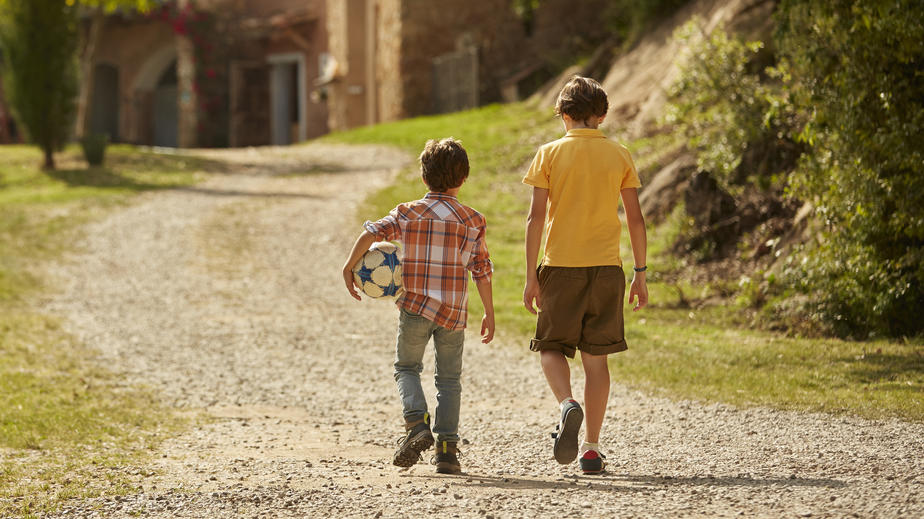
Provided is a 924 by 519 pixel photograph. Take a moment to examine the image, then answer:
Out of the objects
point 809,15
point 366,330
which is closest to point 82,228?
point 366,330

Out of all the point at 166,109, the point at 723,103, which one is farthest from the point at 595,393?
the point at 166,109

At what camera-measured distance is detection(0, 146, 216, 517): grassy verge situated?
478 cm

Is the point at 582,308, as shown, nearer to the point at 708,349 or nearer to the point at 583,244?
the point at 583,244

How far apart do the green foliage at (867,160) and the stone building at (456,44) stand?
14.9 m

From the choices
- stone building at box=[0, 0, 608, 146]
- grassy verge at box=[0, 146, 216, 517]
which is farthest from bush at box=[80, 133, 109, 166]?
grassy verge at box=[0, 146, 216, 517]

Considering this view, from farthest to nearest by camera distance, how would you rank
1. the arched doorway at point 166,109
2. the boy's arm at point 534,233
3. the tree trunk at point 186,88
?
the arched doorway at point 166,109 < the tree trunk at point 186,88 < the boy's arm at point 534,233

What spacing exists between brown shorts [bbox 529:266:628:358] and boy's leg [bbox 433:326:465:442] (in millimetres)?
373

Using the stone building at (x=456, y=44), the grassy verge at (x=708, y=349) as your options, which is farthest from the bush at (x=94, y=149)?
the stone building at (x=456, y=44)

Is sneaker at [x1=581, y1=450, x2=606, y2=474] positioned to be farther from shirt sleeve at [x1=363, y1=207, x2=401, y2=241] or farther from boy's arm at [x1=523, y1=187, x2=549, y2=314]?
shirt sleeve at [x1=363, y1=207, x2=401, y2=241]

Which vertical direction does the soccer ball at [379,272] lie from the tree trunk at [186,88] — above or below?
below

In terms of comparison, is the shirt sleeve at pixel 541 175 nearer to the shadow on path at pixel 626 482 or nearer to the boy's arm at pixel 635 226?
the boy's arm at pixel 635 226

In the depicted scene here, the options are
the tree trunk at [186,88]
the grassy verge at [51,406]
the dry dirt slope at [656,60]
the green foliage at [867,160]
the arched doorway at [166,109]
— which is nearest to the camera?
the grassy verge at [51,406]

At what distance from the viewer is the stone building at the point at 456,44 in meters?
23.8

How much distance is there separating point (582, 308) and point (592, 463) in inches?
25.5
